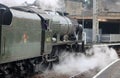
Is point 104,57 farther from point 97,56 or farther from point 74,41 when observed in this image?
point 74,41

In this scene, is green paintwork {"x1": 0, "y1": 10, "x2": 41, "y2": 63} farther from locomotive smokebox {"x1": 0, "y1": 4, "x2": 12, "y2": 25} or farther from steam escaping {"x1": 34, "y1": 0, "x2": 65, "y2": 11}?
steam escaping {"x1": 34, "y1": 0, "x2": 65, "y2": 11}

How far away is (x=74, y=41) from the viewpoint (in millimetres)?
21500

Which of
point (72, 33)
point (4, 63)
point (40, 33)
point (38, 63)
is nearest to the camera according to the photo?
point (4, 63)

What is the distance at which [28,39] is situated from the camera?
13031 mm

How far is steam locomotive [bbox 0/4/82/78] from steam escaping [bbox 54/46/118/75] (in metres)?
0.72

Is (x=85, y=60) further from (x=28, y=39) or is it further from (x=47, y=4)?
(x=28, y=39)

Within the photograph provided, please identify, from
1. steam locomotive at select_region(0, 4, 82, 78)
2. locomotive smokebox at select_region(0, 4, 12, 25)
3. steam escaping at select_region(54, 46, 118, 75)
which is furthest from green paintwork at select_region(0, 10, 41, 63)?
steam escaping at select_region(54, 46, 118, 75)

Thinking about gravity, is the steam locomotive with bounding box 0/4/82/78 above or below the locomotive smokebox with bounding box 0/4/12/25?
below

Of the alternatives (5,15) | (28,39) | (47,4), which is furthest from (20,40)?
(47,4)

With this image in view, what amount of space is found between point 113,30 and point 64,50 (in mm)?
32156

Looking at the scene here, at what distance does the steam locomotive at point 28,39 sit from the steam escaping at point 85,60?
2.37 feet

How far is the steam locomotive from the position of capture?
11016 mm

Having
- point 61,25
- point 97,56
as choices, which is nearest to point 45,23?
point 61,25

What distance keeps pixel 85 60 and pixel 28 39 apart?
10044 millimetres
